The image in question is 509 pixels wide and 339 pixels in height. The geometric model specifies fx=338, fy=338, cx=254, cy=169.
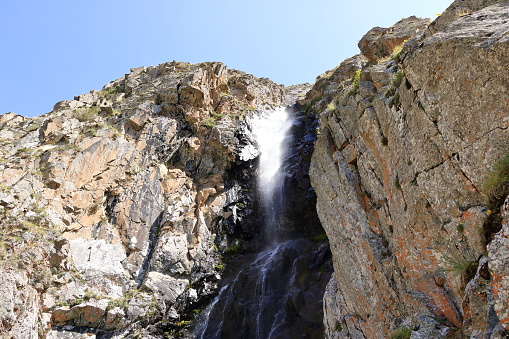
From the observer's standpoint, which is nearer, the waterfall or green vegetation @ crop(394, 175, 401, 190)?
green vegetation @ crop(394, 175, 401, 190)

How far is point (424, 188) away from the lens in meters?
9.42

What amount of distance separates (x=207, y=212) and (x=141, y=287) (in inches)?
339

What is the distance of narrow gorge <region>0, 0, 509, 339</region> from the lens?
26.3 ft

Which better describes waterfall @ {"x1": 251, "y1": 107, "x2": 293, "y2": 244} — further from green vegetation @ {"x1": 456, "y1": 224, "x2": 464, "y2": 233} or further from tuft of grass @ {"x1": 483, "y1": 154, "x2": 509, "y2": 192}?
tuft of grass @ {"x1": 483, "y1": 154, "x2": 509, "y2": 192}

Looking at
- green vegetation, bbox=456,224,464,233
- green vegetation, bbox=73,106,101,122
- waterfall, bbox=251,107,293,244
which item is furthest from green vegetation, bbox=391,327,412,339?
green vegetation, bbox=73,106,101,122

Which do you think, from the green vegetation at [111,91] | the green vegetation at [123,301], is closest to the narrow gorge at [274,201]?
the green vegetation at [123,301]

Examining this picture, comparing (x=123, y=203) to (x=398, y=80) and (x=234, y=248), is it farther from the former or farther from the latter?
(x=398, y=80)

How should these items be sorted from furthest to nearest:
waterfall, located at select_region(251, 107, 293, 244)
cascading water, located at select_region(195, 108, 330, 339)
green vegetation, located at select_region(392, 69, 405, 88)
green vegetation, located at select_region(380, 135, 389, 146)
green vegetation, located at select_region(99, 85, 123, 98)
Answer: green vegetation, located at select_region(99, 85, 123, 98), waterfall, located at select_region(251, 107, 293, 244), cascading water, located at select_region(195, 108, 330, 339), green vegetation, located at select_region(380, 135, 389, 146), green vegetation, located at select_region(392, 69, 405, 88)

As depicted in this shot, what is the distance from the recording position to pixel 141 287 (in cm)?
2267

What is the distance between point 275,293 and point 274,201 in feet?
31.3

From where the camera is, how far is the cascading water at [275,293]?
19922 mm

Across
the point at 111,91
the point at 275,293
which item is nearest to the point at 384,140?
the point at 275,293

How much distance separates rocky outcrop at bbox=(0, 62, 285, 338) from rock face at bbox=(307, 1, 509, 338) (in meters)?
13.3

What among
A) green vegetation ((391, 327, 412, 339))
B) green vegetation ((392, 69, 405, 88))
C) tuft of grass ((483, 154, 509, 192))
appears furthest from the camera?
green vegetation ((392, 69, 405, 88))
